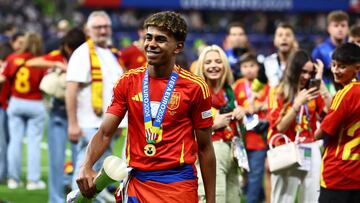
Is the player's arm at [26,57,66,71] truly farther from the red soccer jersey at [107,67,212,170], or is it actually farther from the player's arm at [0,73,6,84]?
the red soccer jersey at [107,67,212,170]

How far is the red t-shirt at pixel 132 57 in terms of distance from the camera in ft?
43.1

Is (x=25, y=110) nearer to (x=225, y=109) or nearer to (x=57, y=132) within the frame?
(x=57, y=132)

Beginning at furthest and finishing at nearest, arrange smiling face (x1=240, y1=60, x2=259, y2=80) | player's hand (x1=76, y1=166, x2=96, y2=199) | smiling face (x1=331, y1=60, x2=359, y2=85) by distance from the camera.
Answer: smiling face (x1=240, y1=60, x2=259, y2=80)
smiling face (x1=331, y1=60, x2=359, y2=85)
player's hand (x1=76, y1=166, x2=96, y2=199)

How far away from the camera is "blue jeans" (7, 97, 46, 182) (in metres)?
15.3

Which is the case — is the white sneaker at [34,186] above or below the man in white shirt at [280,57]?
below

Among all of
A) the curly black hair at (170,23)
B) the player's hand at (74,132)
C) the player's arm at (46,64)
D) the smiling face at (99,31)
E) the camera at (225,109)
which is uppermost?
the curly black hair at (170,23)

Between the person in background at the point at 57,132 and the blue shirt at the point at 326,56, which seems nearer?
the blue shirt at the point at 326,56

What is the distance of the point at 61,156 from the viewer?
509 inches

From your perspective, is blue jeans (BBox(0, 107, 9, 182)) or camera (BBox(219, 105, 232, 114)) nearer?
camera (BBox(219, 105, 232, 114))

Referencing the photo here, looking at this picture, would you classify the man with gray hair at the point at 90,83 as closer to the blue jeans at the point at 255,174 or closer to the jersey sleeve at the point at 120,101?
the blue jeans at the point at 255,174

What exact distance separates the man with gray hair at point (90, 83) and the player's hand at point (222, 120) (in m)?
1.79

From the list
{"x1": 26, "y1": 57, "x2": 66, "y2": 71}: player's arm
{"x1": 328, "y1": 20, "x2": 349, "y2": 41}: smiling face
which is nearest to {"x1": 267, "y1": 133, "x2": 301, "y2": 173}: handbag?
{"x1": 328, "y1": 20, "x2": 349, "y2": 41}: smiling face

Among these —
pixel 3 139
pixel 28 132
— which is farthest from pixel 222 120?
pixel 3 139

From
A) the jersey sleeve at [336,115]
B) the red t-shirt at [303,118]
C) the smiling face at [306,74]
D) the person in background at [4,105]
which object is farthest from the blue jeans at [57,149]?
the jersey sleeve at [336,115]
